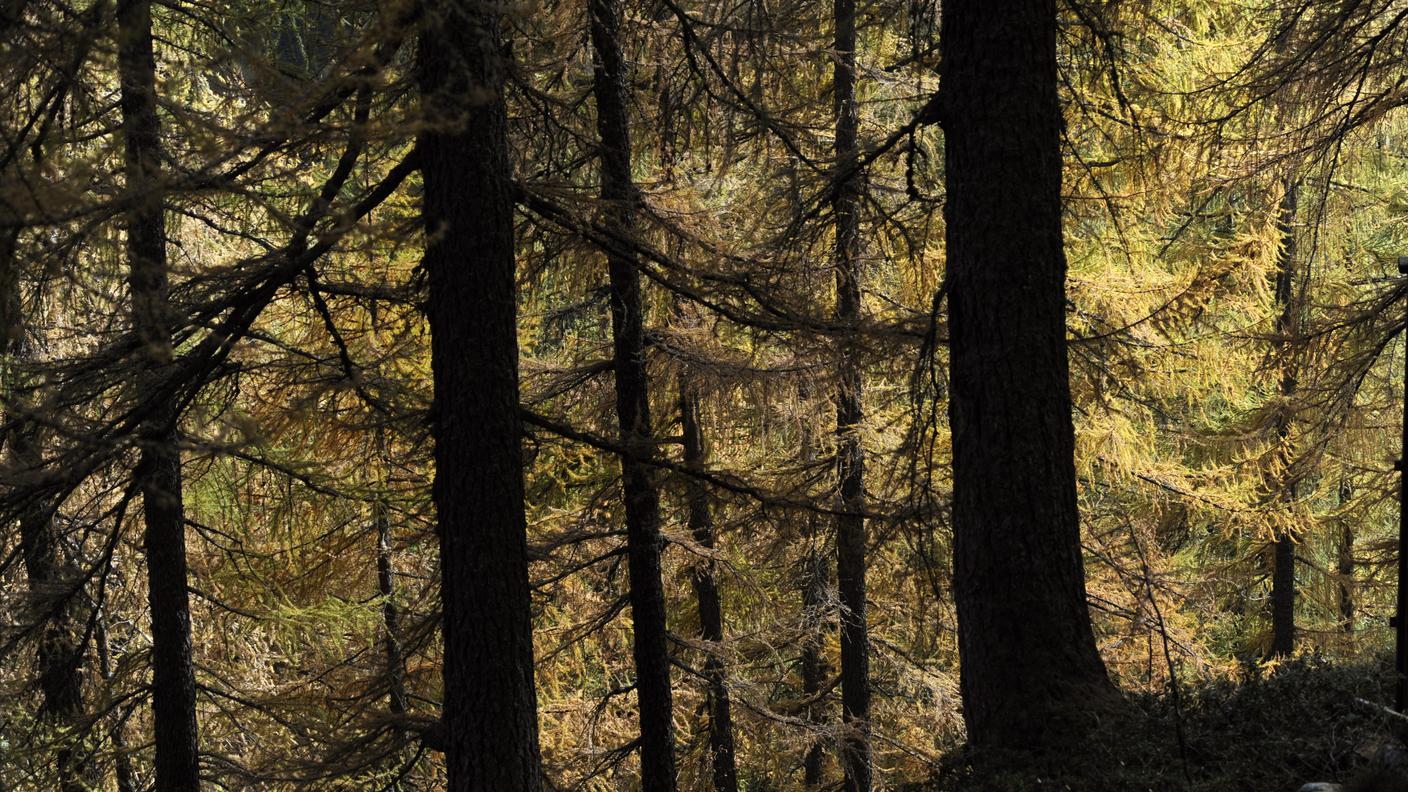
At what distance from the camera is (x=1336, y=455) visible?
12.7 metres

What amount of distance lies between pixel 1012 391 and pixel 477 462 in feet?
8.81

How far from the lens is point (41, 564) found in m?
9.37

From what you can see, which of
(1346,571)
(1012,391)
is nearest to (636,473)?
(1012,391)

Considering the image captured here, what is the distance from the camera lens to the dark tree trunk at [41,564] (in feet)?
12.9

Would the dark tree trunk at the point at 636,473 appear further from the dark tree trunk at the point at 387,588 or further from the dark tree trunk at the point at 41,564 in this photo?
the dark tree trunk at the point at 41,564

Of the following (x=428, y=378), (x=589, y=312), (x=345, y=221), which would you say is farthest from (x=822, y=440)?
(x=345, y=221)

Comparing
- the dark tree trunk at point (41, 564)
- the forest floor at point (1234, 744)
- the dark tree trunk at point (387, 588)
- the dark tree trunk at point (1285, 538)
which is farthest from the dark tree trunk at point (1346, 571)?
the dark tree trunk at point (41, 564)

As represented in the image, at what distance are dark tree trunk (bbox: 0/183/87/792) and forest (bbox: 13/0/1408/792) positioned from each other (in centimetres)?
6

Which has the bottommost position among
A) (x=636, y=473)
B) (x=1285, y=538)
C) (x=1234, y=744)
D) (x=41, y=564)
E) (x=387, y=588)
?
(x=1234, y=744)

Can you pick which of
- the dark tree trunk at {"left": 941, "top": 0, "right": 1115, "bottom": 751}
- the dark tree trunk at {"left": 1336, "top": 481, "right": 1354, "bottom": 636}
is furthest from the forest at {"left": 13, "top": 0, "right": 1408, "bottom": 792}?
the dark tree trunk at {"left": 1336, "top": 481, "right": 1354, "bottom": 636}

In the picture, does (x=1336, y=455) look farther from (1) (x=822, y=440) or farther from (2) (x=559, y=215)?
(2) (x=559, y=215)

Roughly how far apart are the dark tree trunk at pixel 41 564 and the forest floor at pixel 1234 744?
13.7 ft

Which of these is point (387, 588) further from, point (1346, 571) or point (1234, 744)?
point (1346, 571)

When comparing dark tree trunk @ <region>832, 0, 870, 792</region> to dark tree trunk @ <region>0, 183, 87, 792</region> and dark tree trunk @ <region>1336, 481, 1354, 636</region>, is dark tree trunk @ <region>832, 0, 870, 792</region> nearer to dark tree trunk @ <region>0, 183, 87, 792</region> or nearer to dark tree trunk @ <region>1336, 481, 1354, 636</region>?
dark tree trunk @ <region>0, 183, 87, 792</region>
